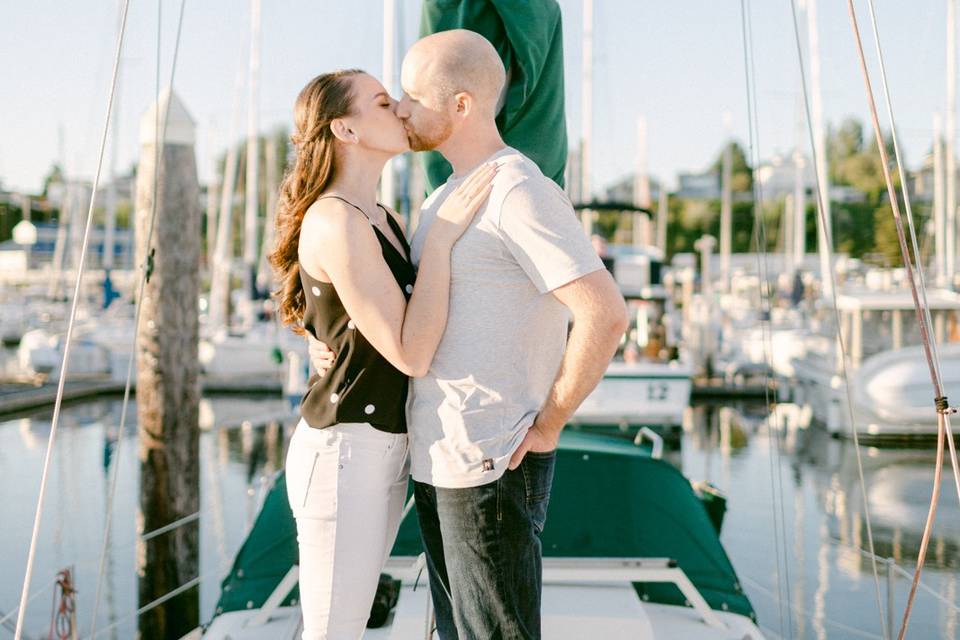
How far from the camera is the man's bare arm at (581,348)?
1.77 m

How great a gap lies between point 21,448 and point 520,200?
1270 centimetres

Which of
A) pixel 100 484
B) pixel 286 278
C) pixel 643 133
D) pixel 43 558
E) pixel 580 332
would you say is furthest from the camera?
pixel 643 133

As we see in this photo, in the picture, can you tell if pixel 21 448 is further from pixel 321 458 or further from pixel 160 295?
pixel 321 458

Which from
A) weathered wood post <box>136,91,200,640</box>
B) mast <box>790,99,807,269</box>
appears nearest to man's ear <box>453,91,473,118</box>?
weathered wood post <box>136,91,200,640</box>

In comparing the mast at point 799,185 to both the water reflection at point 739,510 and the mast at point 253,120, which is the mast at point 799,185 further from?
the mast at point 253,120

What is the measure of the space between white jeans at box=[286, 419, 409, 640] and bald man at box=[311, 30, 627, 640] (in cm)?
8

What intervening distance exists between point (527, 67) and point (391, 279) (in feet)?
3.66

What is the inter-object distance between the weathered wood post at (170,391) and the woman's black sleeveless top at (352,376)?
4.25 metres

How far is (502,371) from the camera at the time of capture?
185 cm

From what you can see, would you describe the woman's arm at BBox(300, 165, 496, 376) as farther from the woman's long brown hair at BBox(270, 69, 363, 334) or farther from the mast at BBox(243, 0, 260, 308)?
the mast at BBox(243, 0, 260, 308)

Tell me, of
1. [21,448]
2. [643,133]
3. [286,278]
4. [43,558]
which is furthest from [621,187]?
[286,278]

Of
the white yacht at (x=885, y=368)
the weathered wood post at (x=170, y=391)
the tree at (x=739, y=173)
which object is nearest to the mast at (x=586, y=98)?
the white yacht at (x=885, y=368)

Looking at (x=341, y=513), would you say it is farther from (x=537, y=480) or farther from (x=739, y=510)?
(x=739, y=510)

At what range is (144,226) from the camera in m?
5.92
